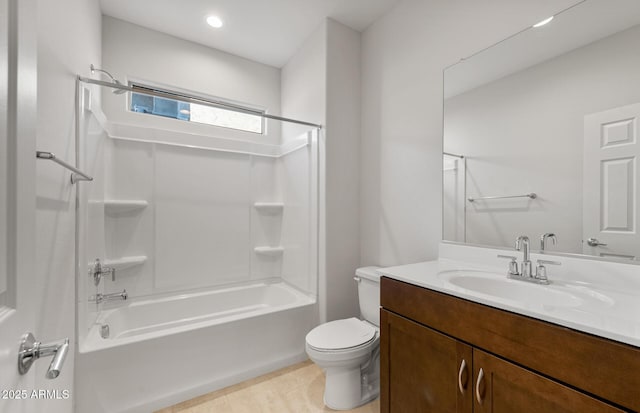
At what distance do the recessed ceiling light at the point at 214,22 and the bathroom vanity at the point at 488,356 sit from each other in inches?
95.3

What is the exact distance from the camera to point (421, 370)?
45.7 inches

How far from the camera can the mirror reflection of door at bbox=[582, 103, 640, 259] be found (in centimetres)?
106

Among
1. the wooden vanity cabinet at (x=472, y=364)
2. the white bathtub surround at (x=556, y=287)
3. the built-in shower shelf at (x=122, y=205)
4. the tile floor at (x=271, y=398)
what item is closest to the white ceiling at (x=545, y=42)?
the white bathtub surround at (x=556, y=287)

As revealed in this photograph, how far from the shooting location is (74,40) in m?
1.48

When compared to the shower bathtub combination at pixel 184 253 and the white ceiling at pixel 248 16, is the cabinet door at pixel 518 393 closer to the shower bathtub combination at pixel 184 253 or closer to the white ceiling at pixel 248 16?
the shower bathtub combination at pixel 184 253

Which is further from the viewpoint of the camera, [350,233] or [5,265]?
[350,233]

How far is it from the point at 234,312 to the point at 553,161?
2.66 m

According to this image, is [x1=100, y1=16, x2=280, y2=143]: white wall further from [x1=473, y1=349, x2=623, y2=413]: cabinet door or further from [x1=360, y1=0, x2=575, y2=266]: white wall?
[x1=473, y1=349, x2=623, y2=413]: cabinet door

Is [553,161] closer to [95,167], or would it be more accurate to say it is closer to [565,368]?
[565,368]

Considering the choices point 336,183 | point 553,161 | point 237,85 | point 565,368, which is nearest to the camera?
point 565,368

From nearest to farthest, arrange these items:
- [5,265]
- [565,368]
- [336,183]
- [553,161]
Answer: [5,265]
[565,368]
[553,161]
[336,183]

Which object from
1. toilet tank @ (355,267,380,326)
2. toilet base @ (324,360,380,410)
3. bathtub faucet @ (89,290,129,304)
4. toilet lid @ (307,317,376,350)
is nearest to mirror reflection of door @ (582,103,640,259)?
toilet tank @ (355,267,380,326)

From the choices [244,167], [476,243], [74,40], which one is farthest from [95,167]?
[476,243]

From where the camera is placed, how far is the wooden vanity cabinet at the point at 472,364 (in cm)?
73
